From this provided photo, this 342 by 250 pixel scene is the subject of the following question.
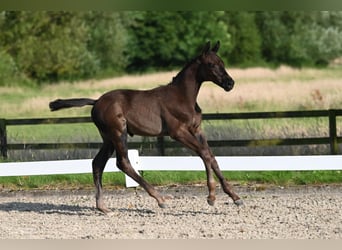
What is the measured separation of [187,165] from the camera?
8078mm

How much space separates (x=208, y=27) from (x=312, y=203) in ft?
52.5

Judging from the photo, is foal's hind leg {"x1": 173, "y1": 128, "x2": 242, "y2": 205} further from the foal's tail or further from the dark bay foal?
the foal's tail

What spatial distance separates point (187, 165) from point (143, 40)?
13.9m

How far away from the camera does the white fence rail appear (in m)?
7.95

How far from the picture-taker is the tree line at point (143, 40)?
20.0 metres

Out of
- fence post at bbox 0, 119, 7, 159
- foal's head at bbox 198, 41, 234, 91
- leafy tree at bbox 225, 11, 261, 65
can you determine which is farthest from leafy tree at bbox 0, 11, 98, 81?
foal's head at bbox 198, 41, 234, 91

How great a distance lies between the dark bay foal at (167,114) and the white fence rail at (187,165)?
5.27 ft

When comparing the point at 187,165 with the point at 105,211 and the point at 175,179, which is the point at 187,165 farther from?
the point at 105,211

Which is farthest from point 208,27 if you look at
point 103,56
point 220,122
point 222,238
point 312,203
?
point 222,238

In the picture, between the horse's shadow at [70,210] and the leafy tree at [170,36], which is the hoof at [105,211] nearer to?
the horse's shadow at [70,210]

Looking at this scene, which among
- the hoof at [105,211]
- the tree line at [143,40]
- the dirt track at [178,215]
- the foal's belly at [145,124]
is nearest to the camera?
the dirt track at [178,215]

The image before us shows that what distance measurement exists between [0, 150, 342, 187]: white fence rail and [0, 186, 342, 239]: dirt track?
0.22 m

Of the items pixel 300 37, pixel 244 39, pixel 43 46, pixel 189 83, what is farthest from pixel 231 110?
pixel 300 37

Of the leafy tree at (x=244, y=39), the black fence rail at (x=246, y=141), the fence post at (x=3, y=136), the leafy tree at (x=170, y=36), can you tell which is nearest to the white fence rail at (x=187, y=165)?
the black fence rail at (x=246, y=141)
